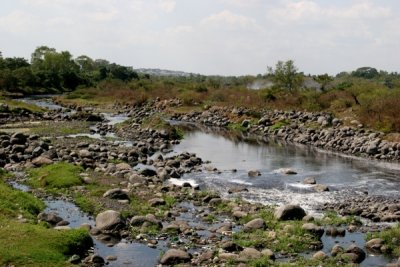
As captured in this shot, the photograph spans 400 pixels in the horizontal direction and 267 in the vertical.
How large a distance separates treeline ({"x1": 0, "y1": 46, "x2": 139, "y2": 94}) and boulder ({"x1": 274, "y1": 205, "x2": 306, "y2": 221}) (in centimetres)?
8616

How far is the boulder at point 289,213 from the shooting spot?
19672 mm

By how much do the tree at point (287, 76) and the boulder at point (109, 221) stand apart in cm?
5977

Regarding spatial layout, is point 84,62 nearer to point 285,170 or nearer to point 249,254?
point 285,170

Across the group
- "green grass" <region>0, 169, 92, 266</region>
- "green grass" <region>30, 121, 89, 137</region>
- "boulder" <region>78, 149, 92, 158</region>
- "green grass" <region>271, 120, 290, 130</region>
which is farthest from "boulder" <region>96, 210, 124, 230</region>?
"green grass" <region>271, 120, 290, 130</region>

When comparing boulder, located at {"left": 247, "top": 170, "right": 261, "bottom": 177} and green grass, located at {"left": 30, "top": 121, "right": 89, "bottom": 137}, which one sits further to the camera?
green grass, located at {"left": 30, "top": 121, "right": 89, "bottom": 137}

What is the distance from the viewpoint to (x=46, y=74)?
388ft

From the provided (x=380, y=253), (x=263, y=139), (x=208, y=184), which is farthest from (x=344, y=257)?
(x=263, y=139)

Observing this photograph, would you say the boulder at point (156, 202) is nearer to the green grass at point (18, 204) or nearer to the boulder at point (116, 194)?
the boulder at point (116, 194)

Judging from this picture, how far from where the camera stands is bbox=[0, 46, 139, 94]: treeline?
101619 millimetres

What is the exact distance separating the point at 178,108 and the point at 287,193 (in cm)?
4987

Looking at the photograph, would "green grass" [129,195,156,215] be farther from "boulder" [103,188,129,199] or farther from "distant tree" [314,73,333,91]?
"distant tree" [314,73,333,91]

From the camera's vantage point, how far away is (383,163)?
3497 cm

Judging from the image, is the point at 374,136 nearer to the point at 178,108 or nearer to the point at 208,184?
the point at 208,184

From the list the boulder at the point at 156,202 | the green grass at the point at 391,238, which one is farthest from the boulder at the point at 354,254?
the boulder at the point at 156,202
